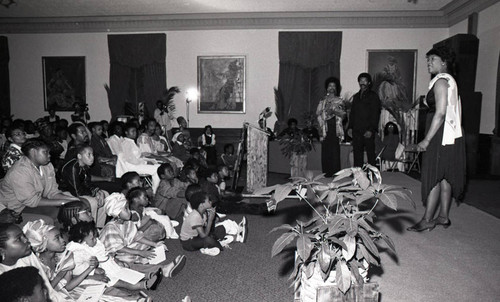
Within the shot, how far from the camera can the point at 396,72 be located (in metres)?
10.8

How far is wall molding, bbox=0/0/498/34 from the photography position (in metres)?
10.6

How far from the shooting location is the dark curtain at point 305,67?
10.9 metres

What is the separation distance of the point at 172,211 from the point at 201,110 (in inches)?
256

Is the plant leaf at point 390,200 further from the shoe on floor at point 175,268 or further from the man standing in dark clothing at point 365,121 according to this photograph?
the man standing in dark clothing at point 365,121

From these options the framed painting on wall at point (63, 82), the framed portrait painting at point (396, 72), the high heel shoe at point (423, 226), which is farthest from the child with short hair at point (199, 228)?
the framed painting on wall at point (63, 82)

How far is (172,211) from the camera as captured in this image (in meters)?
5.44

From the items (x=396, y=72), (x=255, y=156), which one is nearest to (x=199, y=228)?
(x=255, y=156)

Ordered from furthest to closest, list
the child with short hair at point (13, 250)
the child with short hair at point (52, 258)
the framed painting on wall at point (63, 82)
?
the framed painting on wall at point (63, 82) < the child with short hair at point (52, 258) < the child with short hair at point (13, 250)

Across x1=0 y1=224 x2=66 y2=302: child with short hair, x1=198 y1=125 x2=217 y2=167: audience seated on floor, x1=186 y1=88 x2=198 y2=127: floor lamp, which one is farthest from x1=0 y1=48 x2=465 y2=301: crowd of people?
x1=186 y1=88 x2=198 y2=127: floor lamp

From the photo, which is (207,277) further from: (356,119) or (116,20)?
(116,20)

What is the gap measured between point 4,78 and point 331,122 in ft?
34.9

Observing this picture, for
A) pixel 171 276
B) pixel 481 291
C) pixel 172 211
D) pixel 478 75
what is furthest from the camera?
pixel 478 75

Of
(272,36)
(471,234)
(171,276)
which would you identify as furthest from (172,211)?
(272,36)

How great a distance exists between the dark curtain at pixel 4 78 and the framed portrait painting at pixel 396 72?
1100 centimetres
